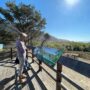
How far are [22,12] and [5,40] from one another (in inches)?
215

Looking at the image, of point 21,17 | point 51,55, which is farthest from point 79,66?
point 21,17

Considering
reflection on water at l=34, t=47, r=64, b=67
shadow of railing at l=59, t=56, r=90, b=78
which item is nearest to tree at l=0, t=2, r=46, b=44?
shadow of railing at l=59, t=56, r=90, b=78

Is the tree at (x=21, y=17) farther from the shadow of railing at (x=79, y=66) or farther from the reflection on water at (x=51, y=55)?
the reflection on water at (x=51, y=55)

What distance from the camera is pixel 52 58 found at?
34.4 feet

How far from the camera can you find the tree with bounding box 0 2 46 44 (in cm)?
3303

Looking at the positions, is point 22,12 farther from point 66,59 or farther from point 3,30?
point 66,59

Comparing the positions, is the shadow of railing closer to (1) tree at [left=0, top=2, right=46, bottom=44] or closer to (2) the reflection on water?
(2) the reflection on water

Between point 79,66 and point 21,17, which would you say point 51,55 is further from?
point 21,17

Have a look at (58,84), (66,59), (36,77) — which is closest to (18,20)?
(66,59)

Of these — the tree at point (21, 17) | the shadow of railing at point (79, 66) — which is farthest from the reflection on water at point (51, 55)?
the tree at point (21, 17)

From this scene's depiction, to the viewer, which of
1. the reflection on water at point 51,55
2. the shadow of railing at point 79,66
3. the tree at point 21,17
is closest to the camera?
the reflection on water at point 51,55

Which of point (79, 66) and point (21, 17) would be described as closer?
point (79, 66)

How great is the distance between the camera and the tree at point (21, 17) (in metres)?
33.0

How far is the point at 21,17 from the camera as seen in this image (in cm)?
3306
